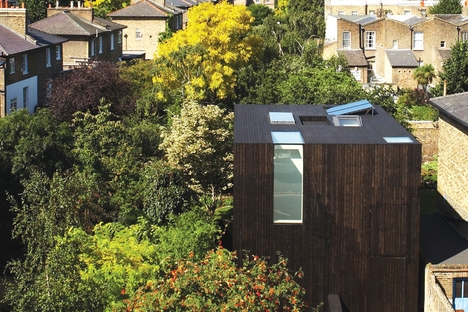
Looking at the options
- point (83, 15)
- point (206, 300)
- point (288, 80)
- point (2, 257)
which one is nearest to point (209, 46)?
point (288, 80)

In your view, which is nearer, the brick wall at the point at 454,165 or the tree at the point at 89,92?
the brick wall at the point at 454,165

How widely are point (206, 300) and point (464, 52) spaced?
4660 cm

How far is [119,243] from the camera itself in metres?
23.4

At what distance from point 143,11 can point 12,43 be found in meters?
30.4

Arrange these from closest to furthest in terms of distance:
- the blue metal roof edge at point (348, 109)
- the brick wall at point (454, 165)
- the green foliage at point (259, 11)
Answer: the blue metal roof edge at point (348, 109)
the brick wall at point (454, 165)
the green foliage at point (259, 11)

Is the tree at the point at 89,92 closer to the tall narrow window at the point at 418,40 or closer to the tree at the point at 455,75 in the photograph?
the tree at the point at 455,75

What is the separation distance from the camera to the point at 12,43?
44.9 m

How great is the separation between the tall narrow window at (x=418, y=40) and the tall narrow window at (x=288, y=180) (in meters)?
→ 50.2

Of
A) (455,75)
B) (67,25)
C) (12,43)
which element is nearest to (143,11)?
(67,25)

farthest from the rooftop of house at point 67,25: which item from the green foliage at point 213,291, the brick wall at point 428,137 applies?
the green foliage at point 213,291

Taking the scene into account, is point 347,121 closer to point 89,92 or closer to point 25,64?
point 89,92

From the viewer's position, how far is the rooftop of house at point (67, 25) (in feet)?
184

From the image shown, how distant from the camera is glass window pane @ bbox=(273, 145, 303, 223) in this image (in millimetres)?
24297

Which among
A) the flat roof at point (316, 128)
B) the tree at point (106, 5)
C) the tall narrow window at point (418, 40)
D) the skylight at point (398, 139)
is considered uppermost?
the tree at point (106, 5)
